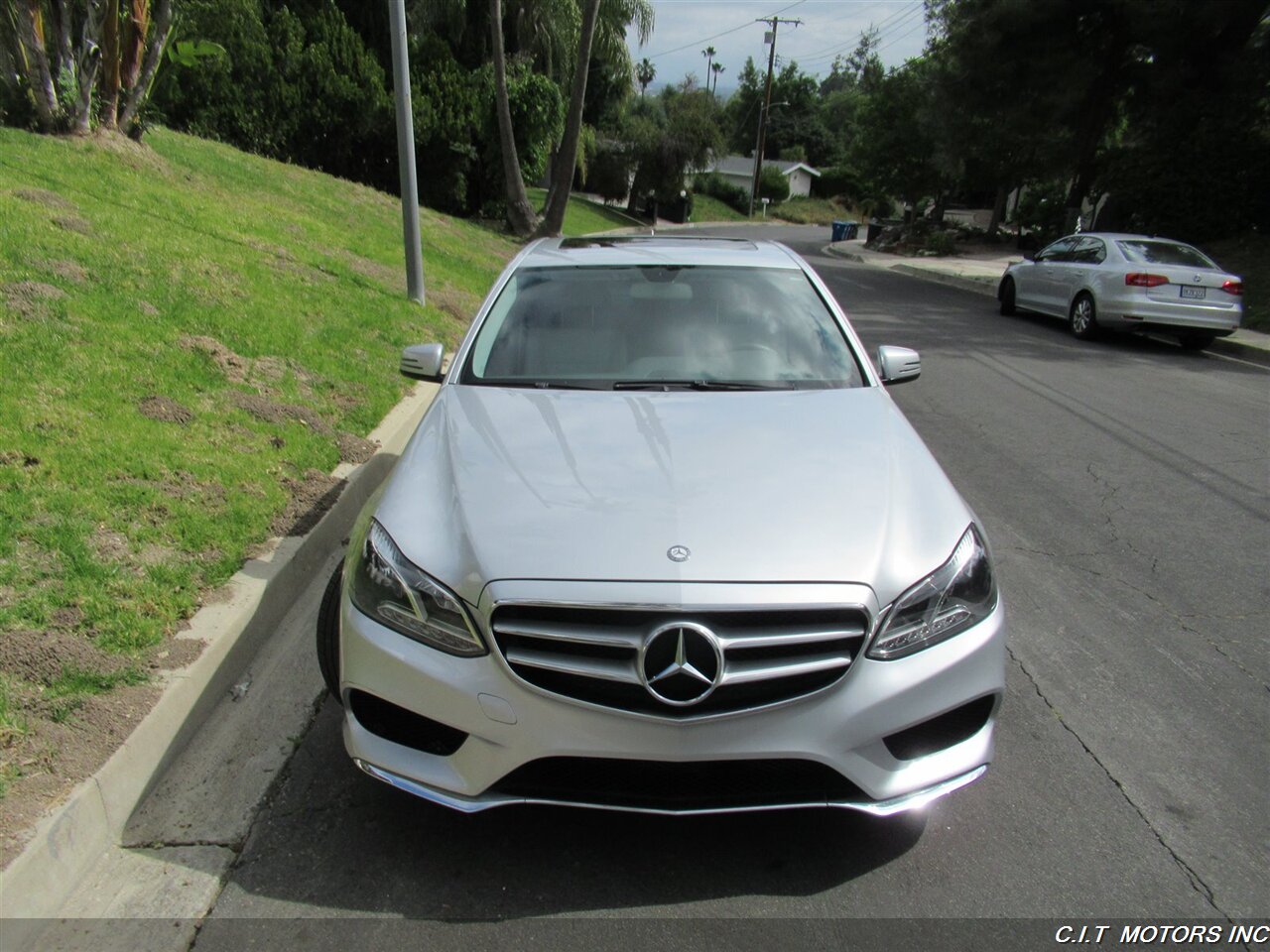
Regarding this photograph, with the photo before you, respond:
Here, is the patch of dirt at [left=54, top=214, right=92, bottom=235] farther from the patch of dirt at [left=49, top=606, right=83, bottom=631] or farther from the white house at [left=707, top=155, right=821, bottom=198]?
the white house at [left=707, top=155, right=821, bottom=198]

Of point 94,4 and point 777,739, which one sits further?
point 94,4

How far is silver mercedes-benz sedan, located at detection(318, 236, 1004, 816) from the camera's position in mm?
2594

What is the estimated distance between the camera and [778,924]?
8.75ft

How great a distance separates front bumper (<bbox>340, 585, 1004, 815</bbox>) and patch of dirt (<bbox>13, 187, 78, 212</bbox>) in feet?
24.1

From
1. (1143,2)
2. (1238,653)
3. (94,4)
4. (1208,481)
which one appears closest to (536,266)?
(1238,653)

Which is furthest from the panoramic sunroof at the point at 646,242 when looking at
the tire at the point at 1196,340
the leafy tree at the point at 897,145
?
the leafy tree at the point at 897,145

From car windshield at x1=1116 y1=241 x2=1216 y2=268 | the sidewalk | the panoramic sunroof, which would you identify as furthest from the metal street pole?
the sidewalk

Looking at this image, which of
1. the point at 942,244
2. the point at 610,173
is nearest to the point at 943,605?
the point at 942,244

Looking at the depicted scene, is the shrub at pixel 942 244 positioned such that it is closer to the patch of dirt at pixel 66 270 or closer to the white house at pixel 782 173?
the patch of dirt at pixel 66 270

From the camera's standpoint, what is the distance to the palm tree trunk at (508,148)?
21109 mm

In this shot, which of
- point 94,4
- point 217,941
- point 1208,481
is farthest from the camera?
point 94,4

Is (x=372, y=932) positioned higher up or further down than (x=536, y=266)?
further down

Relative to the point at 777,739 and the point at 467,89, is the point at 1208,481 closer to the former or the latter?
the point at 777,739

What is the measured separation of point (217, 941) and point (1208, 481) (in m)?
6.76
